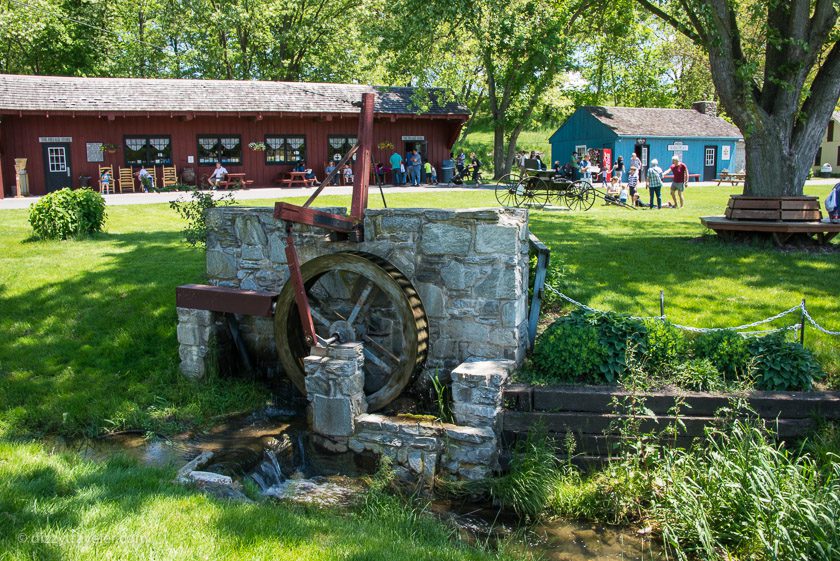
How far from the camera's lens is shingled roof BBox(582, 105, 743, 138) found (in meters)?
35.6

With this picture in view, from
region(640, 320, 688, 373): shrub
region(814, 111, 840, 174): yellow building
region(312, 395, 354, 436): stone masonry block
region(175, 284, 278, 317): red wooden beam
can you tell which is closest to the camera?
region(312, 395, 354, 436): stone masonry block

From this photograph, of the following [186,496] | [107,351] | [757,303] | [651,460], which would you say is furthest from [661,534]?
[107,351]

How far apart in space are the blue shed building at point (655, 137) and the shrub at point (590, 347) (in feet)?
95.4

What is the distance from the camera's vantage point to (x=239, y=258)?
Result: 820 centimetres

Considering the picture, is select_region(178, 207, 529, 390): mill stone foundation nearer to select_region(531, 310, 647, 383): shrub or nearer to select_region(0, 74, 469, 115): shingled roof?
select_region(531, 310, 647, 383): shrub

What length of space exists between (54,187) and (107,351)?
20.2 meters

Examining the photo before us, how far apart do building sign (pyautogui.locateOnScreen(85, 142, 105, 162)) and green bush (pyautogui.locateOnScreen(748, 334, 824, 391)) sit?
24538 millimetres

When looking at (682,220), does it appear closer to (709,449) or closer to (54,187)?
(709,449)

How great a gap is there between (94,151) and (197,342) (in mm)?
20948

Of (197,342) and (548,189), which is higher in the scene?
(548,189)

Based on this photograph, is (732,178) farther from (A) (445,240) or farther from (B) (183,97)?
(A) (445,240)

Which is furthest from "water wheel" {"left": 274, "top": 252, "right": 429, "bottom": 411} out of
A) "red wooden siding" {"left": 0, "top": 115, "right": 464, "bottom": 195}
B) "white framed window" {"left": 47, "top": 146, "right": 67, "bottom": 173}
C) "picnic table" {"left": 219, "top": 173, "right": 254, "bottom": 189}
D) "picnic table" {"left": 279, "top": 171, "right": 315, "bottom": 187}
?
"white framed window" {"left": 47, "top": 146, "right": 67, "bottom": 173}

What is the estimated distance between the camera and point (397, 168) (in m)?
28.4

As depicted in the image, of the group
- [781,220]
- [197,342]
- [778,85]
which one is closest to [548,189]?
[778,85]
